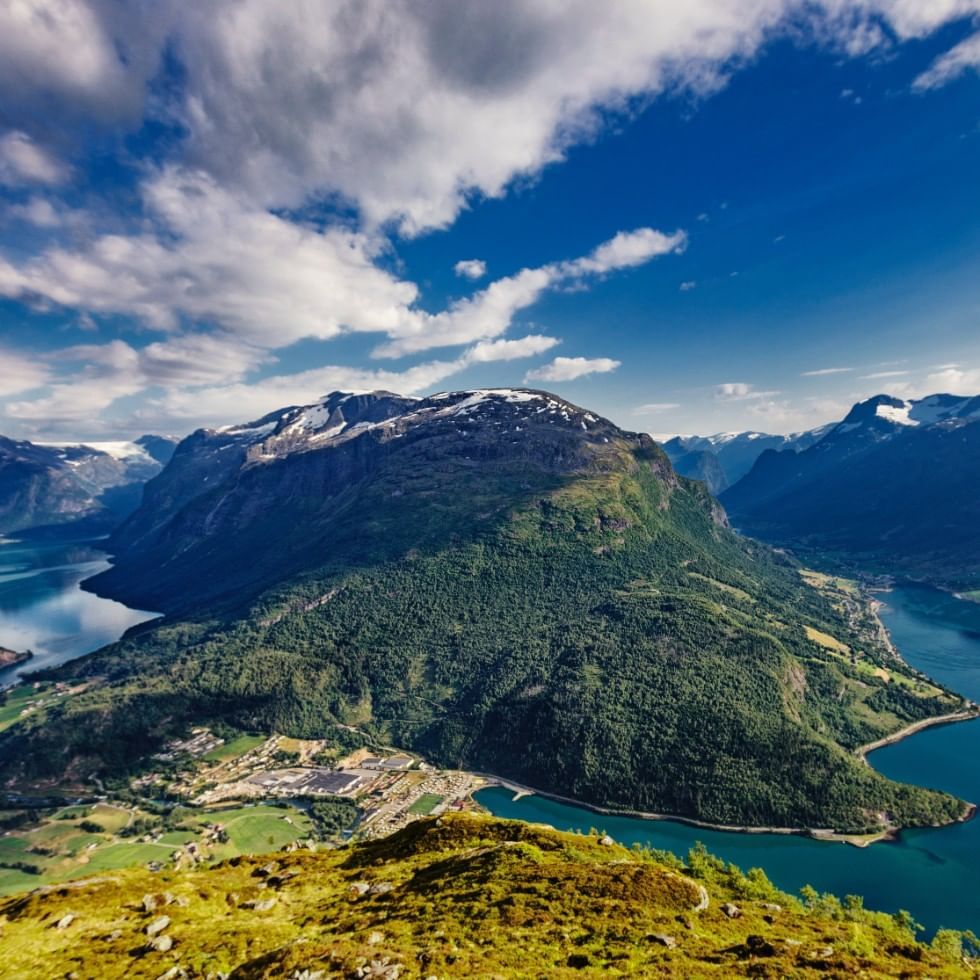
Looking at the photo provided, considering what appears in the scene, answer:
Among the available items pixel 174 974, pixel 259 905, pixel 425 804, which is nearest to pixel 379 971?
pixel 174 974

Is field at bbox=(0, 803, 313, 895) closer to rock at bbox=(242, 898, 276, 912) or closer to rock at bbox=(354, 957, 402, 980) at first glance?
rock at bbox=(242, 898, 276, 912)

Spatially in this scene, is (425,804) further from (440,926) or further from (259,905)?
(440,926)

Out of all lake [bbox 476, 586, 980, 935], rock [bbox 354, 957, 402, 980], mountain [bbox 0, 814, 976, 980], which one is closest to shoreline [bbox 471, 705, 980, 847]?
lake [bbox 476, 586, 980, 935]

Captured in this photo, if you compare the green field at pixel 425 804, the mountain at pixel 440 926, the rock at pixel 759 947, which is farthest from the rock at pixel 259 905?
the green field at pixel 425 804

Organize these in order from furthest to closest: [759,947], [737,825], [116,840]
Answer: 1. [116,840]
2. [737,825]
3. [759,947]

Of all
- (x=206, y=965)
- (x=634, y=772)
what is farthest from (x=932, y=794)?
(x=206, y=965)

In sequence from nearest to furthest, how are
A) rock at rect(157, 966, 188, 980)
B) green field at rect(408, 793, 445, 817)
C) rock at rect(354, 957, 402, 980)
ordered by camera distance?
rock at rect(354, 957, 402, 980), rock at rect(157, 966, 188, 980), green field at rect(408, 793, 445, 817)
